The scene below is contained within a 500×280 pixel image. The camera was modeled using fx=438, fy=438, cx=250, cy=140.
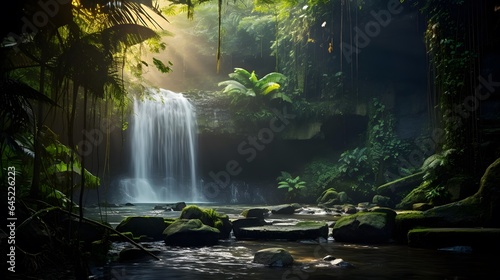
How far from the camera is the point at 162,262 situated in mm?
7043

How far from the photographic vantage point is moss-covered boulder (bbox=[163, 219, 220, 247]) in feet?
29.0

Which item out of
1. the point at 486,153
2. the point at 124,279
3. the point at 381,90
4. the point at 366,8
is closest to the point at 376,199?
the point at 486,153

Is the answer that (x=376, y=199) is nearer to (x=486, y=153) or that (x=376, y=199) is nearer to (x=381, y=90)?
(x=486, y=153)

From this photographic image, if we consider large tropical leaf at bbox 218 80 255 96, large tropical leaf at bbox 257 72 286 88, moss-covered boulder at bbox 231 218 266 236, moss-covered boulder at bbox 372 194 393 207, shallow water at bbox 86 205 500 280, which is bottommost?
shallow water at bbox 86 205 500 280

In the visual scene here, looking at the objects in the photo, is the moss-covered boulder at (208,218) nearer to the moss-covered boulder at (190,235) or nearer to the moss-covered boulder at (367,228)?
the moss-covered boulder at (190,235)

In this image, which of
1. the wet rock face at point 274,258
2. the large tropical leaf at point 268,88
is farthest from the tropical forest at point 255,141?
the large tropical leaf at point 268,88

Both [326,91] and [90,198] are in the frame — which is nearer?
[90,198]

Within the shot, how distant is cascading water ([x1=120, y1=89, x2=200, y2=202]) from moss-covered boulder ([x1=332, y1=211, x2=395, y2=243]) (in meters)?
15.5

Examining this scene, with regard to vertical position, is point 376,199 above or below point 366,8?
below

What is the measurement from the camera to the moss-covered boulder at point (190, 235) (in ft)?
29.0

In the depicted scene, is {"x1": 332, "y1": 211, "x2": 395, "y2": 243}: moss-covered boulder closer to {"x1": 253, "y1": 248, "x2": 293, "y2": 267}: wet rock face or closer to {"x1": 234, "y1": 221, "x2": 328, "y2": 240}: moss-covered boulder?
{"x1": 234, "y1": 221, "x2": 328, "y2": 240}: moss-covered boulder

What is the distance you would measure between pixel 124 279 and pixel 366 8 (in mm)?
18798

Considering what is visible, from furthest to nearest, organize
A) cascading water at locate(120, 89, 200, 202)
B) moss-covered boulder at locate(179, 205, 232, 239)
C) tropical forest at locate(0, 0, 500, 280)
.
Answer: cascading water at locate(120, 89, 200, 202) < moss-covered boulder at locate(179, 205, 232, 239) < tropical forest at locate(0, 0, 500, 280)

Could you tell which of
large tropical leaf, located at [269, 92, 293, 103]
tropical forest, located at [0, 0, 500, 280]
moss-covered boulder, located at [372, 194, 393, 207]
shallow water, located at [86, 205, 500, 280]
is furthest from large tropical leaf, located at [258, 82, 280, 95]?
shallow water, located at [86, 205, 500, 280]
